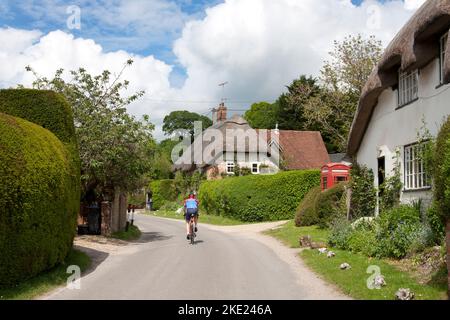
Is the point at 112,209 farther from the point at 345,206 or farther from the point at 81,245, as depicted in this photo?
the point at 345,206

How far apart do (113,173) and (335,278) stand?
1114 centimetres

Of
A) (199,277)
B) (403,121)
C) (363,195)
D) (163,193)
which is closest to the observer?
(199,277)

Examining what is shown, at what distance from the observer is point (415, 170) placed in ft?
51.1

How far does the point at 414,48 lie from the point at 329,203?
924 cm

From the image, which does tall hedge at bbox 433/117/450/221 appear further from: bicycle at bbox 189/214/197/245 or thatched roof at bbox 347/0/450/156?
bicycle at bbox 189/214/197/245

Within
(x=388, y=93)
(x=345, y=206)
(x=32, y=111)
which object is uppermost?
(x=388, y=93)

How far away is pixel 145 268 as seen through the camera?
1238cm

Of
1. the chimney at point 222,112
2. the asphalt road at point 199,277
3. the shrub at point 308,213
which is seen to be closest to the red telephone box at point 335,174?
the shrub at point 308,213

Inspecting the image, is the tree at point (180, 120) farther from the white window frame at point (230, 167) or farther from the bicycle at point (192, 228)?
the bicycle at point (192, 228)

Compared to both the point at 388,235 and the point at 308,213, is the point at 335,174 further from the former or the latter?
the point at 388,235

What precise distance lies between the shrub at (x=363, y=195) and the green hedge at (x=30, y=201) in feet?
36.8

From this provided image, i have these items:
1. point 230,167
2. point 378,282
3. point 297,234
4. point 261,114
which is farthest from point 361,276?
point 261,114
